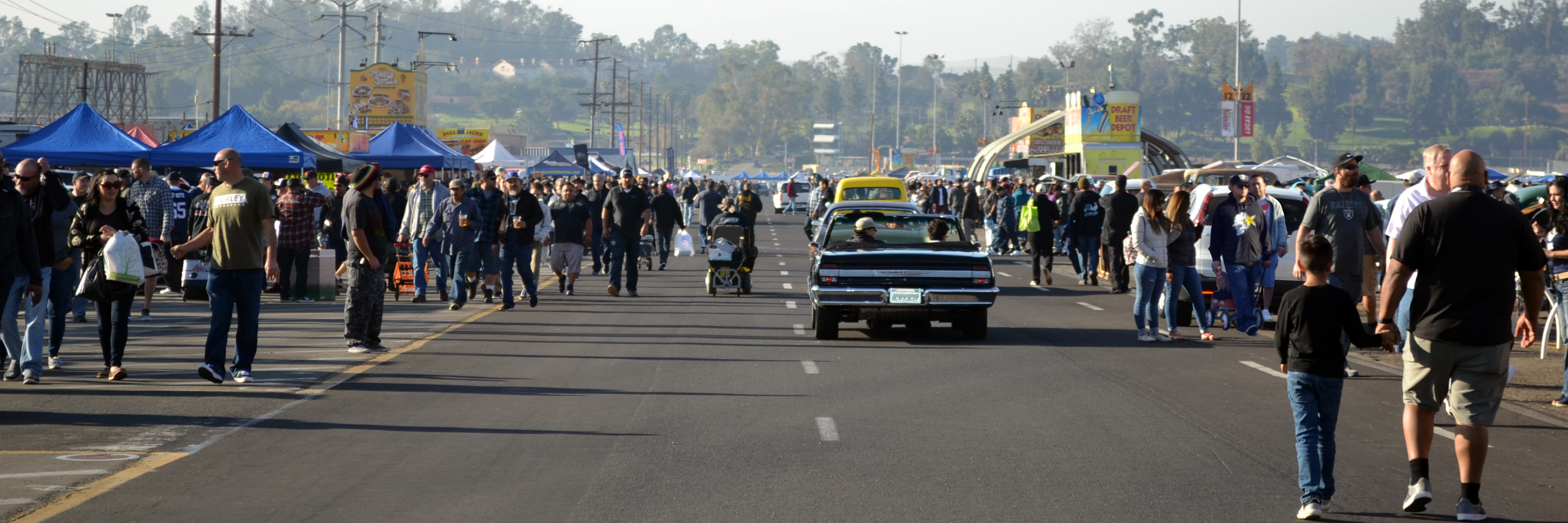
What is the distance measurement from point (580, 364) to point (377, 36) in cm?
6878

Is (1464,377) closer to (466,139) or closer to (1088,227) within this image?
(1088,227)

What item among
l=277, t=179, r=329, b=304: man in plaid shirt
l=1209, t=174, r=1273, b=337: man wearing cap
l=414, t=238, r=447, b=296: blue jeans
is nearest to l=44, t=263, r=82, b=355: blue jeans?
l=277, t=179, r=329, b=304: man in plaid shirt

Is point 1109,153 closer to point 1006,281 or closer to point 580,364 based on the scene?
point 1006,281

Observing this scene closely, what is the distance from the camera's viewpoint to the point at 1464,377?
6.36 meters

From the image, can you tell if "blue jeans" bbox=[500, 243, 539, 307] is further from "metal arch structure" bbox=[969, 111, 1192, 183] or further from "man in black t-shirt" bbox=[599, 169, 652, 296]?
"metal arch structure" bbox=[969, 111, 1192, 183]

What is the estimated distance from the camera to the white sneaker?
6.31m

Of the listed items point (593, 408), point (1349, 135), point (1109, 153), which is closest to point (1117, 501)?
point (593, 408)

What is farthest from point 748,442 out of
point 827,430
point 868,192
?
point 868,192

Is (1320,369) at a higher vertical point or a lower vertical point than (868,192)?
lower

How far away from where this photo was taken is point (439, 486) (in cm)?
694

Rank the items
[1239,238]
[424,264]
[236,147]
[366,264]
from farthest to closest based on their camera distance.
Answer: [236,147] → [424,264] → [1239,238] → [366,264]

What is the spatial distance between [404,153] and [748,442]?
23031mm

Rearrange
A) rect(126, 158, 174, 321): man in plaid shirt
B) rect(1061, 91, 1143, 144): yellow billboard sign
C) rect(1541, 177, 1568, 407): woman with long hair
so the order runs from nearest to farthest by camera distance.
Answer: rect(1541, 177, 1568, 407): woman with long hair
rect(126, 158, 174, 321): man in plaid shirt
rect(1061, 91, 1143, 144): yellow billboard sign

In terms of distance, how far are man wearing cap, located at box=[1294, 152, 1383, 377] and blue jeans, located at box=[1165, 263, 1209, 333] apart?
7.18 feet
